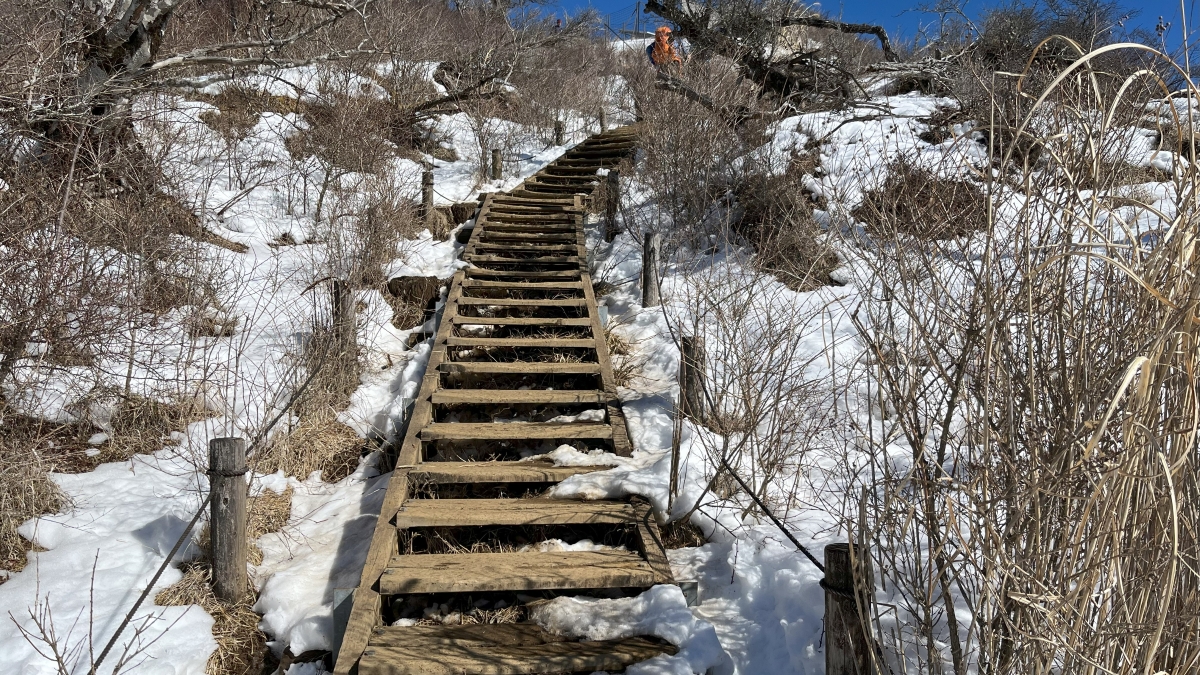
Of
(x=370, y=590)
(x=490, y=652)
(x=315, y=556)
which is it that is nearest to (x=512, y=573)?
(x=490, y=652)

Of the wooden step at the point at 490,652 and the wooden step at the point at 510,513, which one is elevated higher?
the wooden step at the point at 510,513

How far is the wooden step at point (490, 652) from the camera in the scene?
3006 mm

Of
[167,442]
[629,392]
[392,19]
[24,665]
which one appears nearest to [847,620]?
[24,665]

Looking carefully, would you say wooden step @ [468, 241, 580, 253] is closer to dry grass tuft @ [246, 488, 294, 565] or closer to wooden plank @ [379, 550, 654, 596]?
dry grass tuft @ [246, 488, 294, 565]

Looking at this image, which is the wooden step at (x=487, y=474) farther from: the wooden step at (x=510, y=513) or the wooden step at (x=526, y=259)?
the wooden step at (x=526, y=259)

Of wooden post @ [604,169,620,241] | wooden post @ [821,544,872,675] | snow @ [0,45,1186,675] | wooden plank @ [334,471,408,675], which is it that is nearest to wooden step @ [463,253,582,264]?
snow @ [0,45,1186,675]

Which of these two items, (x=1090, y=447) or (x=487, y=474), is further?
(x=487, y=474)

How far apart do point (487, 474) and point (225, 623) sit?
1.52 metres

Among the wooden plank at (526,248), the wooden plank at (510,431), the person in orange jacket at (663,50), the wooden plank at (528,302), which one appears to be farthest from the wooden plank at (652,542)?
the person in orange jacket at (663,50)

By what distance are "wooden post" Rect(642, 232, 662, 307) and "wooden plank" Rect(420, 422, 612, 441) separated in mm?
2940

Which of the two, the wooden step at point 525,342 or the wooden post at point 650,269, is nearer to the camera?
the wooden step at point 525,342

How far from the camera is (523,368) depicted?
233 inches

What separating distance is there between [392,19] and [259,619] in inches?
582

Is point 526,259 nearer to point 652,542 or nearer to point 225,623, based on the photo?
point 652,542
